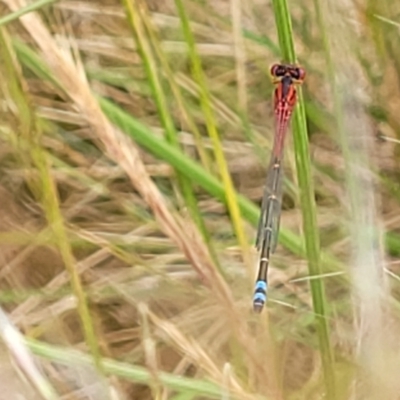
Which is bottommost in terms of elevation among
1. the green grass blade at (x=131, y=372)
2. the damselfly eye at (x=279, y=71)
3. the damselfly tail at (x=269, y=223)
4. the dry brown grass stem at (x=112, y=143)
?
the green grass blade at (x=131, y=372)

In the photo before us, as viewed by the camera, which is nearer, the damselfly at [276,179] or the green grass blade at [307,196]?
the green grass blade at [307,196]

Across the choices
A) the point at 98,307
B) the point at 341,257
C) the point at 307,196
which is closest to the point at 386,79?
the point at 341,257

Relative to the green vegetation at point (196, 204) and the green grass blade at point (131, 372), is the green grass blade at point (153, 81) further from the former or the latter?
the green grass blade at point (131, 372)

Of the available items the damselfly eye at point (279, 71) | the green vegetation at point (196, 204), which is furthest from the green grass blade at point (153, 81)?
the damselfly eye at point (279, 71)

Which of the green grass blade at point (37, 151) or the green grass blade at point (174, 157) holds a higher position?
the green grass blade at point (174, 157)

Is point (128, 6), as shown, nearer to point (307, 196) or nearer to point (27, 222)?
point (307, 196)

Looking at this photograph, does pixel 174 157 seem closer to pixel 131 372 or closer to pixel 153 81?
pixel 153 81
